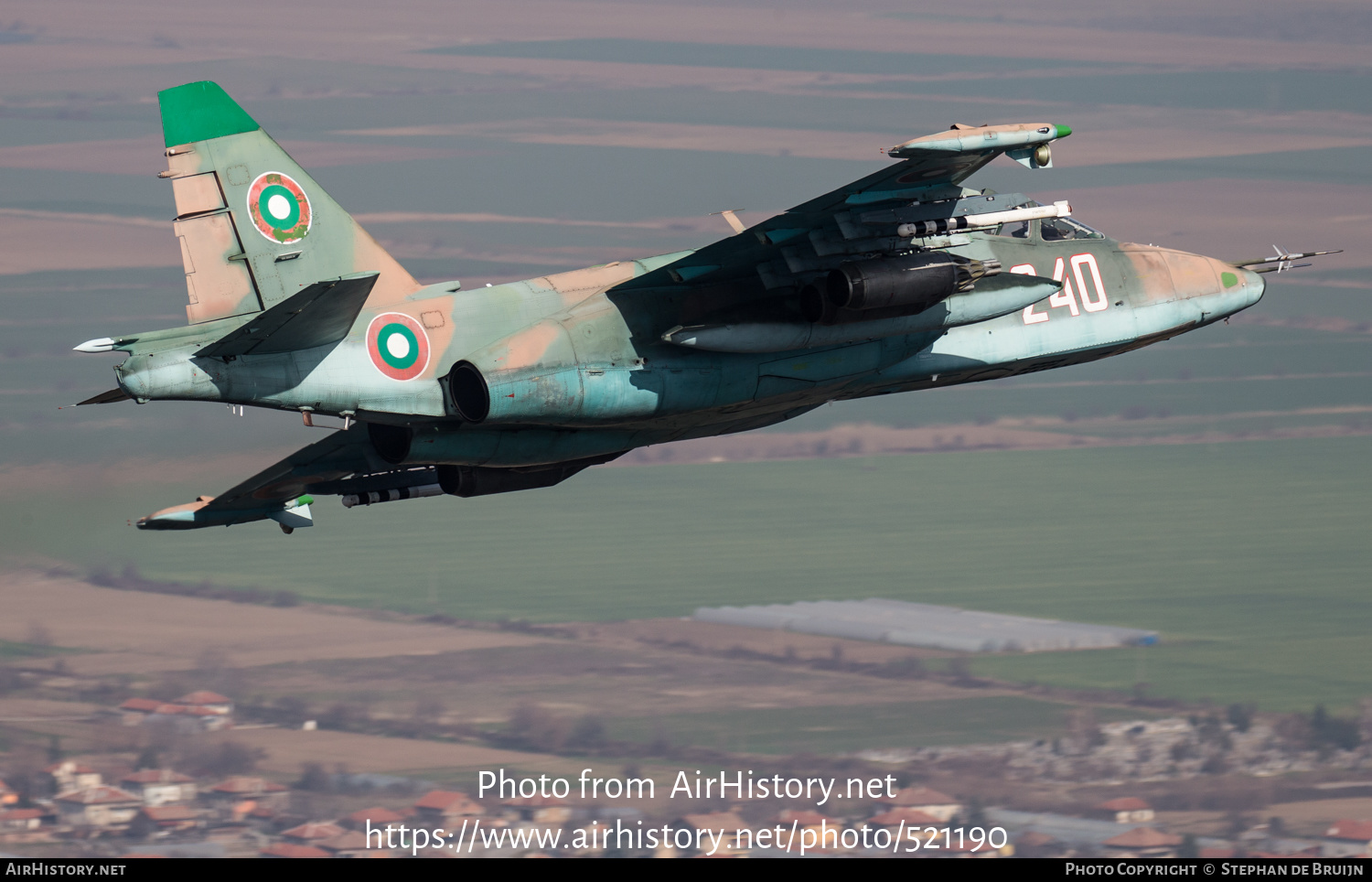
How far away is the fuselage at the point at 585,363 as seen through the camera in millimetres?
29125

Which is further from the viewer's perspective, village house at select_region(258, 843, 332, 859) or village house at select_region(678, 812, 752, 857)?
village house at select_region(258, 843, 332, 859)

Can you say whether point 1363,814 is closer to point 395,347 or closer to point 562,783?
point 562,783

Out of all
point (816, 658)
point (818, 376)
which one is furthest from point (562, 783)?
point (818, 376)

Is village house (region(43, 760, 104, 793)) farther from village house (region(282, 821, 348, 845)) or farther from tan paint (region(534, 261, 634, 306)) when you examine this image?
tan paint (region(534, 261, 634, 306))

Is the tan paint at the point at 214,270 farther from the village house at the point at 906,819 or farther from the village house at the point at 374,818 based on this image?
the village house at the point at 906,819

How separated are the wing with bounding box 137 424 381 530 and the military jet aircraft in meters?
2.46

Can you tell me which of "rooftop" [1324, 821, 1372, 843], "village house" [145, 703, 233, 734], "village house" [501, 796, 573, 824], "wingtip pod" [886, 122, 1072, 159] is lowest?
"rooftop" [1324, 821, 1372, 843]

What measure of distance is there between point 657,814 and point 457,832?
17.1m

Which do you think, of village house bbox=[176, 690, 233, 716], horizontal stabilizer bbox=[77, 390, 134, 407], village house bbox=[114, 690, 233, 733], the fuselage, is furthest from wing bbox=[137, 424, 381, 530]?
village house bbox=[176, 690, 233, 716]

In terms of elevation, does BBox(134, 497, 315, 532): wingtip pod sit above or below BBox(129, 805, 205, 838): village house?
above

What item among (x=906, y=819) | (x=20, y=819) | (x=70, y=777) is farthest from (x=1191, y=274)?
(x=70, y=777)

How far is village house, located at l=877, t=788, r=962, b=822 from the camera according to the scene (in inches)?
4626

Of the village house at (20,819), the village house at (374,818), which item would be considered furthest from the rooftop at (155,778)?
the village house at (374,818)

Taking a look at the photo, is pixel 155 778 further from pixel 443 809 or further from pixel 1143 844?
pixel 1143 844
